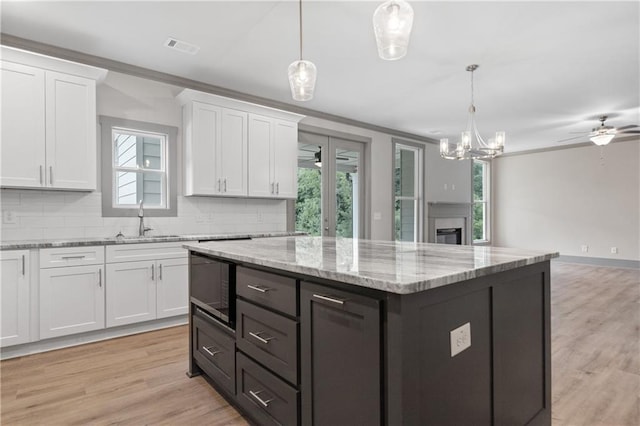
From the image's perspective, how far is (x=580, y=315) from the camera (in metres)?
3.88

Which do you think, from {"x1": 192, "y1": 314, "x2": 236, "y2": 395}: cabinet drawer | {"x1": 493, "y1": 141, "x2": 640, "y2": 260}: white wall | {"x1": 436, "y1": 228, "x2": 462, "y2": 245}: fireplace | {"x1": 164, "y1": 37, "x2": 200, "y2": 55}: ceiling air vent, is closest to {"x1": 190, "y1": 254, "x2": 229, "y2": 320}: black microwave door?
{"x1": 192, "y1": 314, "x2": 236, "y2": 395}: cabinet drawer

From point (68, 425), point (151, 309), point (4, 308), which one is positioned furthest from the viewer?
point (151, 309)

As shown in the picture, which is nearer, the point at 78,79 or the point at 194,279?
the point at 194,279

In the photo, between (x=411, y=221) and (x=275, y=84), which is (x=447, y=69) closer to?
(x=275, y=84)

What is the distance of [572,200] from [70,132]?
30.3ft

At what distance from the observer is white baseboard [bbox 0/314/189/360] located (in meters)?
2.88

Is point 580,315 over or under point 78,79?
under

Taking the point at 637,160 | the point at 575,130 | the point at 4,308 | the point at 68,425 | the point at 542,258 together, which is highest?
the point at 575,130

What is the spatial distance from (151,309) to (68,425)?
1.59m

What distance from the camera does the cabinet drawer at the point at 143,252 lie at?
10.6 ft

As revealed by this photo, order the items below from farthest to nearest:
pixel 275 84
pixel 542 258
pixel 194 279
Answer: pixel 275 84 < pixel 194 279 < pixel 542 258

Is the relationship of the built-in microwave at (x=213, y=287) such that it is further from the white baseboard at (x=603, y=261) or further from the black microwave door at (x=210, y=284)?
the white baseboard at (x=603, y=261)

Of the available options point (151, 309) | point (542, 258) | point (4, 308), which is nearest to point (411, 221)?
point (151, 309)

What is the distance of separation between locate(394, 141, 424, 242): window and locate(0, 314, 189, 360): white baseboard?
437 cm
